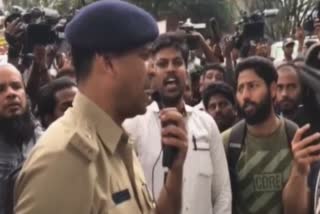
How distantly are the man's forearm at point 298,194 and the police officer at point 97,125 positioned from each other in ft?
4.11

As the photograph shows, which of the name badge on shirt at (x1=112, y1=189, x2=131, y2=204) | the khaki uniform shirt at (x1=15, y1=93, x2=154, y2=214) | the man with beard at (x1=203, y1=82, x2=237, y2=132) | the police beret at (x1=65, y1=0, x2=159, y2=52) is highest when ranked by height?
the police beret at (x1=65, y1=0, x2=159, y2=52)

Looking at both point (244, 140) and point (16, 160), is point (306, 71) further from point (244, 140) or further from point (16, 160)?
point (16, 160)

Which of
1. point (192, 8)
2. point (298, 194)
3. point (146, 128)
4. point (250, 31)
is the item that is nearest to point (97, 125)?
point (298, 194)

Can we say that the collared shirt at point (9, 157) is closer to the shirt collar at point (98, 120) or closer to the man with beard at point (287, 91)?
the shirt collar at point (98, 120)

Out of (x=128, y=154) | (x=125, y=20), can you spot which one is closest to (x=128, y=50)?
(x=125, y=20)

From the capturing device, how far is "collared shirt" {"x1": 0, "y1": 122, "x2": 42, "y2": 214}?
3989 mm

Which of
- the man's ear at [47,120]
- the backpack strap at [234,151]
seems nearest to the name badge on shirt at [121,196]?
the backpack strap at [234,151]

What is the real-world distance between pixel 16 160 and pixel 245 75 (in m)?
1.37

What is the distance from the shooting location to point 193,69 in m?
7.81

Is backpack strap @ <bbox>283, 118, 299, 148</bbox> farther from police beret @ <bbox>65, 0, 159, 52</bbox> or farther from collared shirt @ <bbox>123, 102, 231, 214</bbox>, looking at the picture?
police beret @ <bbox>65, 0, 159, 52</bbox>

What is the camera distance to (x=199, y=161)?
4156mm

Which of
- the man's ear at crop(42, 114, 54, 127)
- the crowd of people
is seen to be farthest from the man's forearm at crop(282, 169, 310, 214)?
the man's ear at crop(42, 114, 54, 127)

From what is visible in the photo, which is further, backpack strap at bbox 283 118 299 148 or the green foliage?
the green foliage

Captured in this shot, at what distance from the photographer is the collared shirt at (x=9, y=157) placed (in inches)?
157
